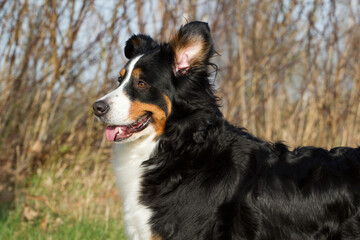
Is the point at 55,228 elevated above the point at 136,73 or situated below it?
below

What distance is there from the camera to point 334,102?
22.7 feet

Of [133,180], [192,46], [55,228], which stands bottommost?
[55,228]

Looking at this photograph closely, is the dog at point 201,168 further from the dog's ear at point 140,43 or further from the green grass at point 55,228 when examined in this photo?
the green grass at point 55,228

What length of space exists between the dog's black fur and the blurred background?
2.13 metres

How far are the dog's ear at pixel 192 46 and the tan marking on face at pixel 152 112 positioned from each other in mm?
387

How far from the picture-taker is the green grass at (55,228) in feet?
15.5

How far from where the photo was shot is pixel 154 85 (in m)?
3.42

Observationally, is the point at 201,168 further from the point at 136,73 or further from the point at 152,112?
the point at 136,73

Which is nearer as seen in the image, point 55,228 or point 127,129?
point 127,129

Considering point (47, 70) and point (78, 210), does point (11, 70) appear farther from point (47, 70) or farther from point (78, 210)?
point (78, 210)

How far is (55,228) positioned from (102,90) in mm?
2292

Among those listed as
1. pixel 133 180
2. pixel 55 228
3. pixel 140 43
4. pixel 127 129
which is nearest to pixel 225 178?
pixel 133 180

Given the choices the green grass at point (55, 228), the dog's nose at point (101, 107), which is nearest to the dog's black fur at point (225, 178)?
the dog's nose at point (101, 107)

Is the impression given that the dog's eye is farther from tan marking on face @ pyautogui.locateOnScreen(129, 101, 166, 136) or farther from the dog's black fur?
tan marking on face @ pyautogui.locateOnScreen(129, 101, 166, 136)
